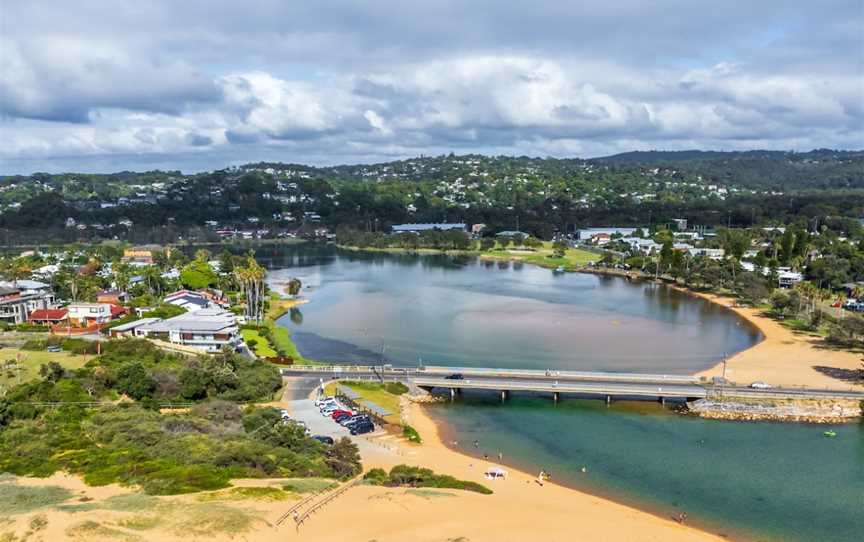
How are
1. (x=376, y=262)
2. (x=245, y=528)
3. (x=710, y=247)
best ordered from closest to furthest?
(x=245, y=528), (x=710, y=247), (x=376, y=262)

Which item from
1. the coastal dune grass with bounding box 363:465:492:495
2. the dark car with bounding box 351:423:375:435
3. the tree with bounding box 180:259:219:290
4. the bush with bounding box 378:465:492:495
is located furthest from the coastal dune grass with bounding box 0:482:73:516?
the tree with bounding box 180:259:219:290

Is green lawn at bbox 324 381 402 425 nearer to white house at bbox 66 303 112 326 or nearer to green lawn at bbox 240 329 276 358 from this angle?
green lawn at bbox 240 329 276 358

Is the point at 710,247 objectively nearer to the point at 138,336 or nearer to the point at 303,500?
the point at 138,336

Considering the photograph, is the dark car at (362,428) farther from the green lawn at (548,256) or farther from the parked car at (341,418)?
the green lawn at (548,256)

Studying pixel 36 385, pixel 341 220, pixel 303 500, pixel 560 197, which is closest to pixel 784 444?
pixel 303 500

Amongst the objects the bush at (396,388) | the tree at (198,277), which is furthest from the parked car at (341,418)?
the tree at (198,277)

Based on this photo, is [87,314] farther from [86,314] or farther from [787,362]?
[787,362]
